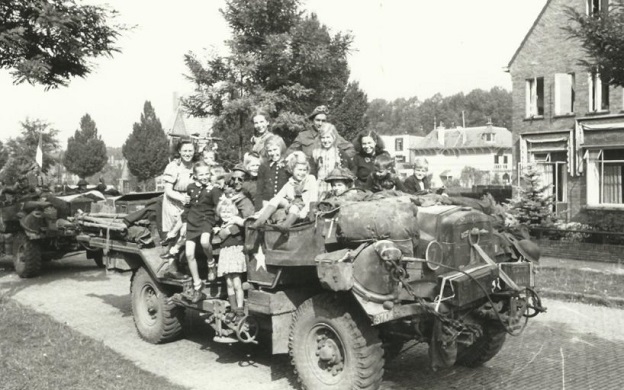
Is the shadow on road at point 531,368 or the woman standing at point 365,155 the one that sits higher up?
the woman standing at point 365,155

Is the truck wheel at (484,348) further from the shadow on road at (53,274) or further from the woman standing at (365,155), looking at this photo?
the shadow on road at (53,274)

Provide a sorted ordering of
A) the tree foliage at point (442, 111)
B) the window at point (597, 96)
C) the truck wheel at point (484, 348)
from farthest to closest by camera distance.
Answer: the tree foliage at point (442, 111)
the window at point (597, 96)
the truck wheel at point (484, 348)

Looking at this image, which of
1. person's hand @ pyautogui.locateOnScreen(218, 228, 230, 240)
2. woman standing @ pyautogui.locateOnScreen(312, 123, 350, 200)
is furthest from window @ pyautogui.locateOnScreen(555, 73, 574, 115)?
person's hand @ pyautogui.locateOnScreen(218, 228, 230, 240)

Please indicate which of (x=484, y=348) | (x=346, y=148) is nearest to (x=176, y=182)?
(x=346, y=148)

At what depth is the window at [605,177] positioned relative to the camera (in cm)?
2202

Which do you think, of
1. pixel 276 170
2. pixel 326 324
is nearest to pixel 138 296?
pixel 276 170

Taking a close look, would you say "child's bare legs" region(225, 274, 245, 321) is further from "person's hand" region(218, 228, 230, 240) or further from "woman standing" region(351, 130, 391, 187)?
"woman standing" region(351, 130, 391, 187)

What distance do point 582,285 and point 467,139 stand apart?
69796mm

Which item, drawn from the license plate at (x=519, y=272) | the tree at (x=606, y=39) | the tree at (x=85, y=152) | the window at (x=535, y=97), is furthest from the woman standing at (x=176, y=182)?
the tree at (x=85, y=152)

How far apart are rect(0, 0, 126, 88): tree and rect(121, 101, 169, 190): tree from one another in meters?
53.6

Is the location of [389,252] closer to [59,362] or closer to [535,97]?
[59,362]

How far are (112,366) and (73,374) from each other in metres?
0.47

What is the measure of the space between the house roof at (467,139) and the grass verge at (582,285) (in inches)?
2545

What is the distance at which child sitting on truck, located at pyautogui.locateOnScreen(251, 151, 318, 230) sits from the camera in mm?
6582
